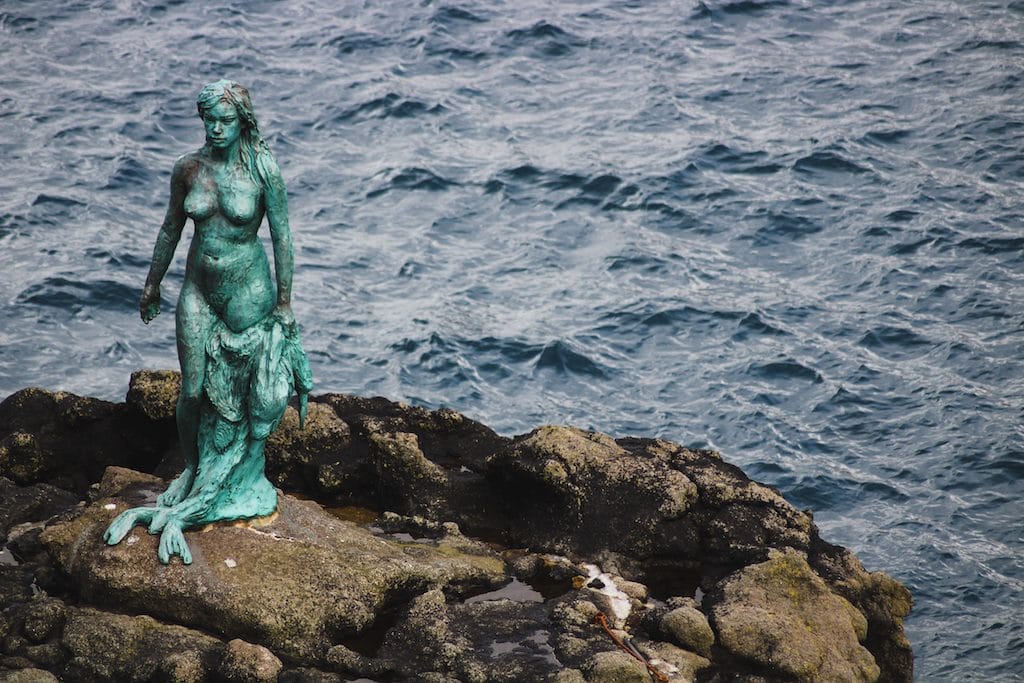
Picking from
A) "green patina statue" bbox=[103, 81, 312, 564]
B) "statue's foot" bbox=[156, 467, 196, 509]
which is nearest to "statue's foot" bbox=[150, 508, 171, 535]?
"green patina statue" bbox=[103, 81, 312, 564]

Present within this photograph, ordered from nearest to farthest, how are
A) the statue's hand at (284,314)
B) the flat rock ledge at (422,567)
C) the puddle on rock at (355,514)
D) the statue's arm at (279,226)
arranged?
1. the flat rock ledge at (422,567)
2. the statue's arm at (279,226)
3. the statue's hand at (284,314)
4. the puddle on rock at (355,514)

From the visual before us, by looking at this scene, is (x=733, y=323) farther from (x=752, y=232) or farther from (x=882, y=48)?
(x=882, y=48)

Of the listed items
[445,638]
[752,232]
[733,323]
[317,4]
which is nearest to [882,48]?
[752,232]

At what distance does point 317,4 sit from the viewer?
1411 inches

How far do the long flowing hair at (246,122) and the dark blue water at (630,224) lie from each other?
10.9m

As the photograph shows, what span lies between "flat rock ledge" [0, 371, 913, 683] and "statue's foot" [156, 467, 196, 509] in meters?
0.38

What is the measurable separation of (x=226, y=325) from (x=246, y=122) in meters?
1.69

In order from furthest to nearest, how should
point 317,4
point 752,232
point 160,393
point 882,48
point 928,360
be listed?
point 317,4 → point 882,48 → point 752,232 → point 928,360 → point 160,393

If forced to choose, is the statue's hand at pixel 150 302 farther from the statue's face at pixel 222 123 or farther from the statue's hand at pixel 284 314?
the statue's face at pixel 222 123

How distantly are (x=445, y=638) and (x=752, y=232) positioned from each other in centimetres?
1663

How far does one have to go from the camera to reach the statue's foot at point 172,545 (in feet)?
38.2

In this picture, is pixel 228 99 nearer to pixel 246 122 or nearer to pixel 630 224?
pixel 246 122

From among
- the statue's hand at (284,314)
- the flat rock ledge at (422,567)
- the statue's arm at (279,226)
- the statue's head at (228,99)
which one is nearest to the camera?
the statue's head at (228,99)

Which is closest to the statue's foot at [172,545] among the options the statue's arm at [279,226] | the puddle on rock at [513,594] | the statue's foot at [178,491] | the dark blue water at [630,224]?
the statue's foot at [178,491]
